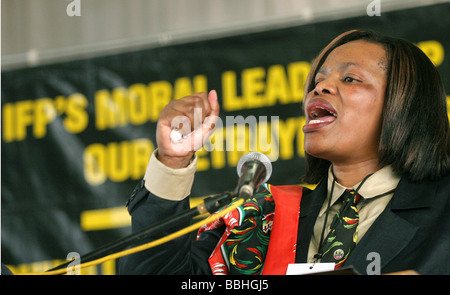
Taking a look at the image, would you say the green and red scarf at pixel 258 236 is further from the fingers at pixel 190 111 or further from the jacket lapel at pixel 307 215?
the fingers at pixel 190 111

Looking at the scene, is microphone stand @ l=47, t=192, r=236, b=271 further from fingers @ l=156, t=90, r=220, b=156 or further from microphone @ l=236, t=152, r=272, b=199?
fingers @ l=156, t=90, r=220, b=156

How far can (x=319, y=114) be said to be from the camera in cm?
→ 173

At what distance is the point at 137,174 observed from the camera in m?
2.88

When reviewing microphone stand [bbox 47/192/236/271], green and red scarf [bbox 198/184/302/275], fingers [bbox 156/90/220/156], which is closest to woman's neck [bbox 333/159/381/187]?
green and red scarf [bbox 198/184/302/275]

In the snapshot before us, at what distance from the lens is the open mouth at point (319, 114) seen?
1.68m

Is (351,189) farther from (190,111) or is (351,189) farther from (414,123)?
(190,111)

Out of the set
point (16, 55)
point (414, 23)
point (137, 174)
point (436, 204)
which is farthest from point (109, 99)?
point (436, 204)

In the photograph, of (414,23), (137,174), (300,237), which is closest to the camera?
(300,237)

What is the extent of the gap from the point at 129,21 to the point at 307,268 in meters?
1.91

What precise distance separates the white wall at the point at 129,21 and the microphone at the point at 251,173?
4.98 ft

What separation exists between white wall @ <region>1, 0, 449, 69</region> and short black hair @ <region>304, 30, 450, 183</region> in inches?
36.5

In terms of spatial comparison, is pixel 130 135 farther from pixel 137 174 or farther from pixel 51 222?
pixel 51 222

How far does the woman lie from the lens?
56.7 inches

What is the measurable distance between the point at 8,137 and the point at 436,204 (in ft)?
7.64
